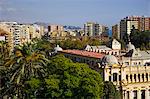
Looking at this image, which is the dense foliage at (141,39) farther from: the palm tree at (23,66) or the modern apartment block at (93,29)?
the modern apartment block at (93,29)

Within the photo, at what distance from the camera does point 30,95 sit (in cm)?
1160

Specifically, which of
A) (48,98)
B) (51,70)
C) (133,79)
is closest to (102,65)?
(133,79)

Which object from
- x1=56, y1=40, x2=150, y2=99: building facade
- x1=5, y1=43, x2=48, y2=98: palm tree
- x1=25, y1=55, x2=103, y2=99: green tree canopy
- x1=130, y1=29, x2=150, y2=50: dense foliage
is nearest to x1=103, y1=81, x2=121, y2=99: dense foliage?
x1=56, y1=40, x2=150, y2=99: building facade

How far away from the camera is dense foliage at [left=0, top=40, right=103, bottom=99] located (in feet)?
37.6

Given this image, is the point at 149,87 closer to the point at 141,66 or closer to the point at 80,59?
the point at 141,66

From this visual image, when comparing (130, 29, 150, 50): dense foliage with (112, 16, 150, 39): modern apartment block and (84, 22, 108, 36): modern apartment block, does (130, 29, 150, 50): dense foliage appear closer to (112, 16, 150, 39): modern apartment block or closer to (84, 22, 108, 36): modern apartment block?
(112, 16, 150, 39): modern apartment block

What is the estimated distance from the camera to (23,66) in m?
11.3

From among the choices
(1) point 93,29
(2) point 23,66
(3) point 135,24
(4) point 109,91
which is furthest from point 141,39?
(1) point 93,29

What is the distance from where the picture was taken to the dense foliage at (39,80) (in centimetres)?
1147

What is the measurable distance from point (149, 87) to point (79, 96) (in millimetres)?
5634

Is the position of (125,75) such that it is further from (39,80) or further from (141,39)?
(141,39)

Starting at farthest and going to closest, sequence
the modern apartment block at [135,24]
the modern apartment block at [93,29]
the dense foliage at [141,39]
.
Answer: the modern apartment block at [93,29], the modern apartment block at [135,24], the dense foliage at [141,39]

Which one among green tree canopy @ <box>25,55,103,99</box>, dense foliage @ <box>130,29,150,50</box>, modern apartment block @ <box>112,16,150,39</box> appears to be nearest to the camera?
green tree canopy @ <box>25,55,103,99</box>

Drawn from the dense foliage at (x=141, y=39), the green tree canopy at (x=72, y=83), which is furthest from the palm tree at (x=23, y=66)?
the dense foliage at (x=141, y=39)
